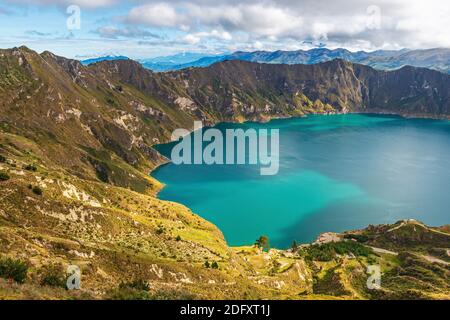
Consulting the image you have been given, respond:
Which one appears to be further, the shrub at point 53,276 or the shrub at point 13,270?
the shrub at point 53,276

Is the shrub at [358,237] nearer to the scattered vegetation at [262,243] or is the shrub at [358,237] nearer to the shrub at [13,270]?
the scattered vegetation at [262,243]

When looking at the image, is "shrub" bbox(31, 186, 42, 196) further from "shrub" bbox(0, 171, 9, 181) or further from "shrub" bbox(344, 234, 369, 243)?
"shrub" bbox(344, 234, 369, 243)

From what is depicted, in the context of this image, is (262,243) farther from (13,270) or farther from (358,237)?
(13,270)

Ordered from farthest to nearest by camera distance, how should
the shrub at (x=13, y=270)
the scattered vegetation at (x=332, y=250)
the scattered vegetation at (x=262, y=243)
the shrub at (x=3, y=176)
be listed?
the scattered vegetation at (x=262, y=243)
the scattered vegetation at (x=332, y=250)
the shrub at (x=3, y=176)
the shrub at (x=13, y=270)

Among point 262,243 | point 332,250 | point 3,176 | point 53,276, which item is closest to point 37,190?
point 3,176

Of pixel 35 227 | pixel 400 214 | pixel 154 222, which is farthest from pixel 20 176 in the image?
pixel 400 214

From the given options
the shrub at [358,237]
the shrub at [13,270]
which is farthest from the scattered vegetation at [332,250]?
the shrub at [13,270]

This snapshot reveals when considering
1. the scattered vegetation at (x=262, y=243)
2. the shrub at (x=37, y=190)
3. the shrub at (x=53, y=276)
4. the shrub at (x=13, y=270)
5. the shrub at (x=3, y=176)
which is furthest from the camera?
the scattered vegetation at (x=262, y=243)
